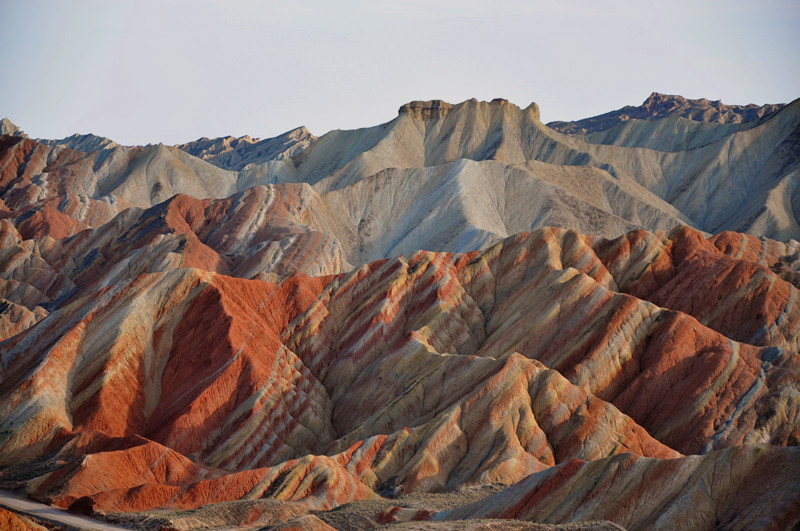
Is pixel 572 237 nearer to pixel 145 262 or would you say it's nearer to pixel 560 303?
pixel 560 303

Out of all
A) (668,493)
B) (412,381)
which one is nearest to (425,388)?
(412,381)

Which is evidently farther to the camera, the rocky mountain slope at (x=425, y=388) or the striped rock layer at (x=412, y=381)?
the striped rock layer at (x=412, y=381)

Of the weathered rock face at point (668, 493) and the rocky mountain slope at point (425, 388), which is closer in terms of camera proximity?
the weathered rock face at point (668, 493)

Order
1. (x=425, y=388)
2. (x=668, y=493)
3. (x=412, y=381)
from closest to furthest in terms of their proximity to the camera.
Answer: (x=668, y=493) → (x=425, y=388) → (x=412, y=381)

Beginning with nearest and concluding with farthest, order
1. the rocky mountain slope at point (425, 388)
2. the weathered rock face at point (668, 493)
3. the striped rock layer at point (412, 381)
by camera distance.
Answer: the weathered rock face at point (668, 493)
the rocky mountain slope at point (425, 388)
the striped rock layer at point (412, 381)

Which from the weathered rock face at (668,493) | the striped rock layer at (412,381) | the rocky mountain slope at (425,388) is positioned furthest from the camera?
the striped rock layer at (412,381)

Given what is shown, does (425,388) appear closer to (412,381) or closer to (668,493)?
(412,381)

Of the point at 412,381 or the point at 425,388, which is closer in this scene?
the point at 425,388

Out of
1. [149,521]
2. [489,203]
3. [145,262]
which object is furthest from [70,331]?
[489,203]

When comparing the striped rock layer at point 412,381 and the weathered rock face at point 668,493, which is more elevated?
the striped rock layer at point 412,381
